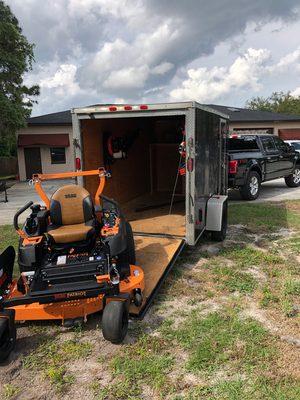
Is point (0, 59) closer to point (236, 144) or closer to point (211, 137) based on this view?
point (236, 144)

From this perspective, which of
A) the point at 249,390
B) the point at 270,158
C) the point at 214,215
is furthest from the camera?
the point at 270,158

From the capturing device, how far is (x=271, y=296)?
15.2 ft

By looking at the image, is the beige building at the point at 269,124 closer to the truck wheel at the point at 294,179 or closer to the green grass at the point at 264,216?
the truck wheel at the point at 294,179

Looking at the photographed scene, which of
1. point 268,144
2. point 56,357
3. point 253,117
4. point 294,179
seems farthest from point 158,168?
point 253,117

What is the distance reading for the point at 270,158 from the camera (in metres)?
12.2

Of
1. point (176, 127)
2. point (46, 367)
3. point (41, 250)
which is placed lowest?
point (46, 367)

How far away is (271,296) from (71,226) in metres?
2.71

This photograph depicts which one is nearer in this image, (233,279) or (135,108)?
(233,279)

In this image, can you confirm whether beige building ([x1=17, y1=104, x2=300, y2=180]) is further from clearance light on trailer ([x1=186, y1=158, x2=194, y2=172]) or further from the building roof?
clearance light on trailer ([x1=186, y1=158, x2=194, y2=172])

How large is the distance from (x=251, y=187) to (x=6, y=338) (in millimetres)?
9463

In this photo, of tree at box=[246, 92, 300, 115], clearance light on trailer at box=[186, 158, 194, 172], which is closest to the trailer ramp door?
clearance light on trailer at box=[186, 158, 194, 172]

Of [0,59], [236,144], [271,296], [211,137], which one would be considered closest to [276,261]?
[271,296]

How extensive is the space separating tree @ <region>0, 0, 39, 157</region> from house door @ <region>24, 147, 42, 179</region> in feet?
11.5

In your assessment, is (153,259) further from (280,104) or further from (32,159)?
(280,104)
